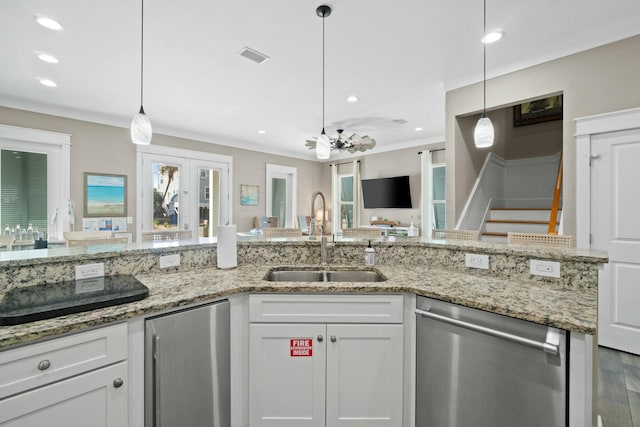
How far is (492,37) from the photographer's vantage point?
2641mm

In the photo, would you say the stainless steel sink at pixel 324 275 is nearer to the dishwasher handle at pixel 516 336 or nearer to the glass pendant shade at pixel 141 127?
the dishwasher handle at pixel 516 336

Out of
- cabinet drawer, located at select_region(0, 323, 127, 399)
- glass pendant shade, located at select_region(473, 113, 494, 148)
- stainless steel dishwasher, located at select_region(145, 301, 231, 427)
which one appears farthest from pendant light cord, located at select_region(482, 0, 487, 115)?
cabinet drawer, located at select_region(0, 323, 127, 399)

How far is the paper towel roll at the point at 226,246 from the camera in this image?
1880 millimetres

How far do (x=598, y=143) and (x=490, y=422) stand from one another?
9.00 feet

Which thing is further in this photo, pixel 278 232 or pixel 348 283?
pixel 278 232

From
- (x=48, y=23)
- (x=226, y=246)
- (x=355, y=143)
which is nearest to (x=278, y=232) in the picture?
(x=355, y=143)

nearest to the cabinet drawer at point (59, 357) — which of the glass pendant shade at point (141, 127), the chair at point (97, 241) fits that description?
the glass pendant shade at point (141, 127)

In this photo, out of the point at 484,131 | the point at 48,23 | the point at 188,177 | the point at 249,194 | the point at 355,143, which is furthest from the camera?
the point at 249,194

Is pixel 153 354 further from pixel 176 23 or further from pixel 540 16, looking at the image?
pixel 540 16

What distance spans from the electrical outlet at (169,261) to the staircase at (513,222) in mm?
3559

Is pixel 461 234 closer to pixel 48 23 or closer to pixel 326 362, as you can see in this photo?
pixel 326 362

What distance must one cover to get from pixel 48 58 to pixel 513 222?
18.4 feet

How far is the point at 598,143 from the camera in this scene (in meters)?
2.67

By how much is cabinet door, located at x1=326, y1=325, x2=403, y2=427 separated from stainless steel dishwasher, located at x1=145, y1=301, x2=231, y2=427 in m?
0.53
